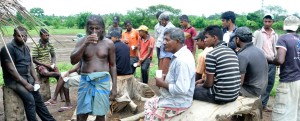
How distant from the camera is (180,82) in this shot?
422 centimetres

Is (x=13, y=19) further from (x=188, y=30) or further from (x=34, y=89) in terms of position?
(x=188, y=30)

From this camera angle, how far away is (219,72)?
4.44m

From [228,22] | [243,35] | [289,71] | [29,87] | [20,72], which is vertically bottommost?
→ [29,87]

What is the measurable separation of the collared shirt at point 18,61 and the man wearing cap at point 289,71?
3.68 metres

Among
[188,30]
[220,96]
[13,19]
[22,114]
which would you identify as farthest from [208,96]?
[188,30]

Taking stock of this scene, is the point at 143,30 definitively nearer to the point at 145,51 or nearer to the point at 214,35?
the point at 145,51

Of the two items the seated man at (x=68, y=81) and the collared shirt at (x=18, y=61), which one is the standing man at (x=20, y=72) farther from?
the seated man at (x=68, y=81)

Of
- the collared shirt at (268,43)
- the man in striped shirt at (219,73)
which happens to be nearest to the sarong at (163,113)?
the man in striped shirt at (219,73)

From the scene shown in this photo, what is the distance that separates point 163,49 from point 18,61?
320 cm

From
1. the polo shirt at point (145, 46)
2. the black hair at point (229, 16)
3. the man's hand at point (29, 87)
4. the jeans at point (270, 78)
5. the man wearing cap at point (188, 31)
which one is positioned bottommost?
the jeans at point (270, 78)

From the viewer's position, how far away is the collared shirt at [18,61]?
5361 millimetres

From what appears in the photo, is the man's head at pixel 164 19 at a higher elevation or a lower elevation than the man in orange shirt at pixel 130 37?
higher

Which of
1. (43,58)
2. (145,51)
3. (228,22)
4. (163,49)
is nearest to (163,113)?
(228,22)

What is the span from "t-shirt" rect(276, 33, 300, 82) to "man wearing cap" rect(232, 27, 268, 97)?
1.39 feet
